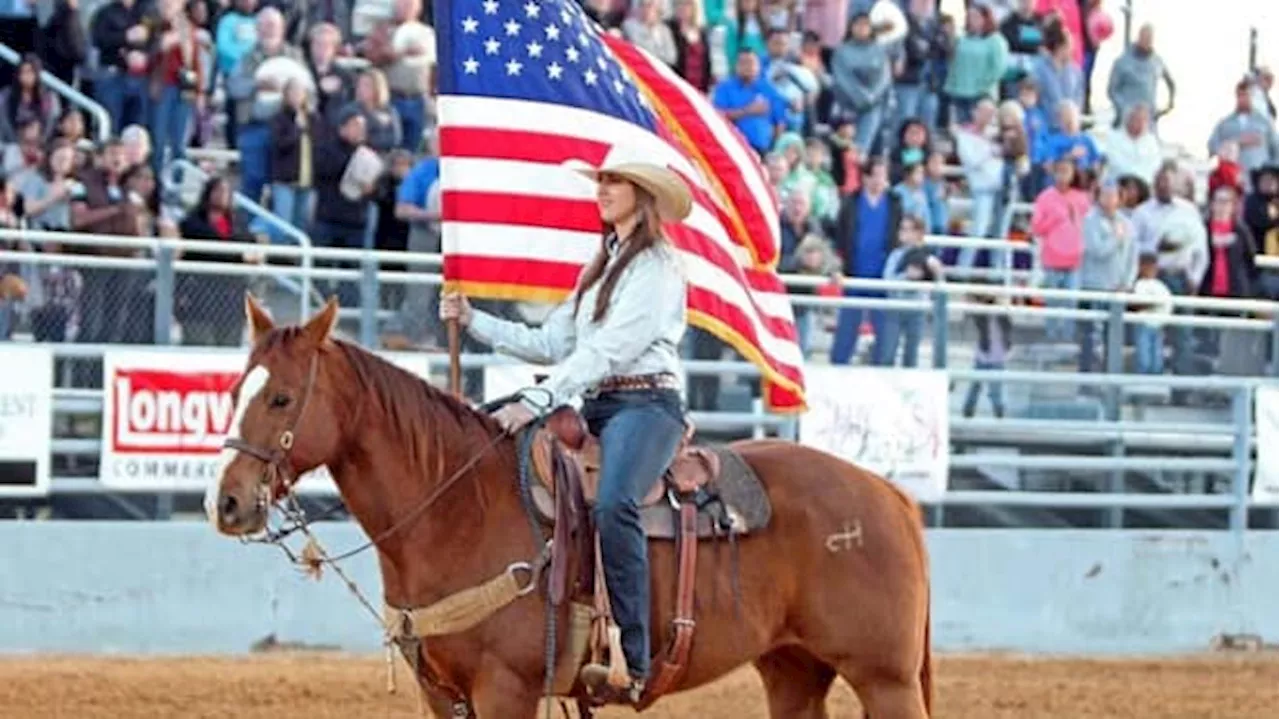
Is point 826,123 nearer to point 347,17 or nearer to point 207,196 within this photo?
point 347,17

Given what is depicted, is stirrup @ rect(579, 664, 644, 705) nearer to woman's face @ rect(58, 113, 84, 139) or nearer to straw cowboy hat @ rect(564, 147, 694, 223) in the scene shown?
straw cowboy hat @ rect(564, 147, 694, 223)

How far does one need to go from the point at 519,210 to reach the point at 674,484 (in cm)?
230

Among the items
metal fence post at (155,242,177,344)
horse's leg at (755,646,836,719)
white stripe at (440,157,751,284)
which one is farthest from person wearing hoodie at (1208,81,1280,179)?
horse's leg at (755,646,836,719)

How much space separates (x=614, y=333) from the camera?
971cm

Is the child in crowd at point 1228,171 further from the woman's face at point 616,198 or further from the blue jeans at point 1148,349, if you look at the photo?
the woman's face at point 616,198

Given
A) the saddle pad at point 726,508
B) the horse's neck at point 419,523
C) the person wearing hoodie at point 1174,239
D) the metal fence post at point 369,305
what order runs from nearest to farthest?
the horse's neck at point 419,523
the saddle pad at point 726,508
the metal fence post at point 369,305
the person wearing hoodie at point 1174,239

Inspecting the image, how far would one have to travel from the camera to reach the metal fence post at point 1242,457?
19.8 m

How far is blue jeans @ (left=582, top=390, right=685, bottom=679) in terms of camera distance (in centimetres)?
977

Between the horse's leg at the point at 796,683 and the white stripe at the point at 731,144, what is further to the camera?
the white stripe at the point at 731,144

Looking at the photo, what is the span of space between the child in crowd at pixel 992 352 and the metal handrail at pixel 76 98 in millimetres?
5864

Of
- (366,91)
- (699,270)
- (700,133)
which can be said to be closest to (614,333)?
(699,270)

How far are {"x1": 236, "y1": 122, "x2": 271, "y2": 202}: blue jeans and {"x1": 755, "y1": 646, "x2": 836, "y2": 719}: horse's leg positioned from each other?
9.28 meters

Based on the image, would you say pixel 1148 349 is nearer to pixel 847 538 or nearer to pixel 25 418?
pixel 25 418

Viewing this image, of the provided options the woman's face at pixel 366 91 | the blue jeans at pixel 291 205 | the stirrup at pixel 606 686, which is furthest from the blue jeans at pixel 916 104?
the stirrup at pixel 606 686
